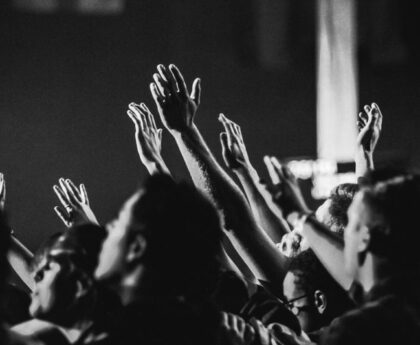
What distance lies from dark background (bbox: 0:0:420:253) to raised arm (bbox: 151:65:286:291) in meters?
3.46

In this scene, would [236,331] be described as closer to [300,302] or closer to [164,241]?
[164,241]

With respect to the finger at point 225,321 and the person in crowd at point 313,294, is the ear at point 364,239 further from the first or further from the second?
the person in crowd at point 313,294

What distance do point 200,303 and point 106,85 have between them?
16.1 feet

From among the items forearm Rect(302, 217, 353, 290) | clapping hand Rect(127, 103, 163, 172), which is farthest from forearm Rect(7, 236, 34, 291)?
forearm Rect(302, 217, 353, 290)

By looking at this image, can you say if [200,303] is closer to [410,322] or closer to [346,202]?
[410,322]

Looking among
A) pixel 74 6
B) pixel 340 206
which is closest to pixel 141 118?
pixel 340 206

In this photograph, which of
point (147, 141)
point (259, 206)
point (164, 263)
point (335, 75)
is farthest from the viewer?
point (335, 75)

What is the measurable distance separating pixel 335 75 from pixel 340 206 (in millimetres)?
5424

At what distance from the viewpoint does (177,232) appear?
6.56 feet

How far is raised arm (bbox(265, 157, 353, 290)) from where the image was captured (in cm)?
204

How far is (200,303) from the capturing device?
1979 millimetres

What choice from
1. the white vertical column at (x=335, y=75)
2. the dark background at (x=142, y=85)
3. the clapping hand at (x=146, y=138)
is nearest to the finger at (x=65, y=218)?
the clapping hand at (x=146, y=138)

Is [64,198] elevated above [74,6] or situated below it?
below

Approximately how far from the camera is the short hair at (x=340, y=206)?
9.60 ft
